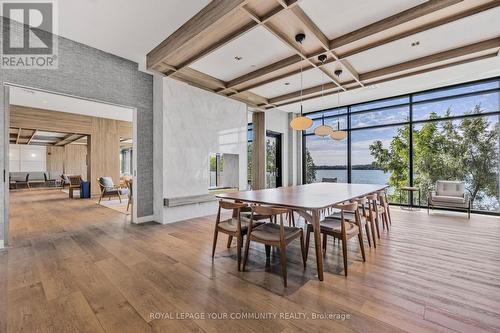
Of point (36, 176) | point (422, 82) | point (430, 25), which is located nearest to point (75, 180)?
point (36, 176)

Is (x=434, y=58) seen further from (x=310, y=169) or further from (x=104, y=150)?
(x=104, y=150)

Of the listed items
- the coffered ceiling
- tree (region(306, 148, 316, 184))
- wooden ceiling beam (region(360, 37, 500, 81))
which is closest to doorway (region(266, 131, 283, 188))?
tree (region(306, 148, 316, 184))

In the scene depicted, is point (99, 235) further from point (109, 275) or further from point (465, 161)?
point (465, 161)

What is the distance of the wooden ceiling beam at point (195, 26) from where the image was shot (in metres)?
2.67

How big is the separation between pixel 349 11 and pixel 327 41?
0.64 metres

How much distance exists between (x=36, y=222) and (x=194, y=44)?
4738 millimetres

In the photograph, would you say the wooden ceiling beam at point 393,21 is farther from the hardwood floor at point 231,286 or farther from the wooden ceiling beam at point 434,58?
the hardwood floor at point 231,286

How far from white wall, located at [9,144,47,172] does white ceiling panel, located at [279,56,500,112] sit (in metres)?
14.9

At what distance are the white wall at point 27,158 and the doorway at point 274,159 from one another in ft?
44.6

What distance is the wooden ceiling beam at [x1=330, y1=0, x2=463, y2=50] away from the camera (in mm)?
2703

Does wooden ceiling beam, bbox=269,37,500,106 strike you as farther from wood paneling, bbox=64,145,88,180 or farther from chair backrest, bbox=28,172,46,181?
chair backrest, bbox=28,172,46,181

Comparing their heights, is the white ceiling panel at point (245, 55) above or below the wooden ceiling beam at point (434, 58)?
above

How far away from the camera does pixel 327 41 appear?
354 cm

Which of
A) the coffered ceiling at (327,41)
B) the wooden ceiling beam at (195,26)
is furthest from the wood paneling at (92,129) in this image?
the wooden ceiling beam at (195,26)
